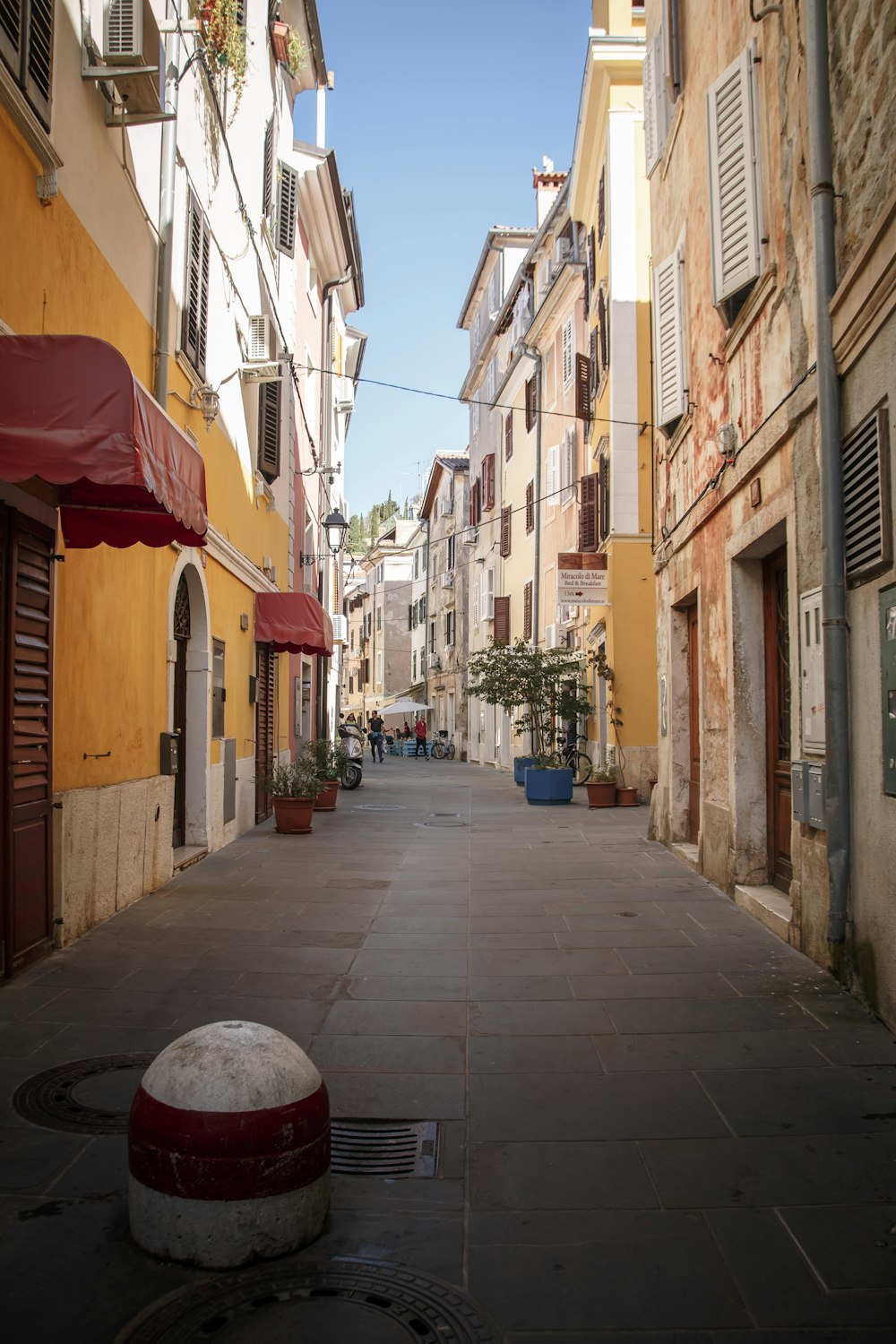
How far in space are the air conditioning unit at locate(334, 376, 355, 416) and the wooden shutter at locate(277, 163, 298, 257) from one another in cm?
1345

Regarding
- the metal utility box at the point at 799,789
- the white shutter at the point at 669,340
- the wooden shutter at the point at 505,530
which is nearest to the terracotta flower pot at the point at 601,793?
the white shutter at the point at 669,340

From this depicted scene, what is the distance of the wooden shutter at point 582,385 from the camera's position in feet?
69.9

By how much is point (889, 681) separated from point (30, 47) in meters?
5.48

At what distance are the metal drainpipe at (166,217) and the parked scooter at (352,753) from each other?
1245 centimetres

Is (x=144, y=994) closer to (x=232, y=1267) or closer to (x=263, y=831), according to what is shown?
(x=232, y=1267)

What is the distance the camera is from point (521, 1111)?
397cm

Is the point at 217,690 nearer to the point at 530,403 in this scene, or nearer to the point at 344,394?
the point at 530,403

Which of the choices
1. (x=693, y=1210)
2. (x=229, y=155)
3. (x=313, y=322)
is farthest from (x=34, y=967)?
(x=313, y=322)

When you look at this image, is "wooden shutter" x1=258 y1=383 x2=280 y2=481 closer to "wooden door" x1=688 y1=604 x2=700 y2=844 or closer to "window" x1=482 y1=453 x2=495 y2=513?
"wooden door" x1=688 y1=604 x2=700 y2=844

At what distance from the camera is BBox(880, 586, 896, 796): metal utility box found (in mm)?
4777

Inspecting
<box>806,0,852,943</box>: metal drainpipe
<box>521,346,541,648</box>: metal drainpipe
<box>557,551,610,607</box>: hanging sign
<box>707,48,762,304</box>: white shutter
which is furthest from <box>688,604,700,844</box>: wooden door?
<box>521,346,541,648</box>: metal drainpipe

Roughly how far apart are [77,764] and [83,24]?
15.3 ft

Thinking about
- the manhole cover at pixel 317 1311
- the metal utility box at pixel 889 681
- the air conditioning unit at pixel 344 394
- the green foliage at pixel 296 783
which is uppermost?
the air conditioning unit at pixel 344 394

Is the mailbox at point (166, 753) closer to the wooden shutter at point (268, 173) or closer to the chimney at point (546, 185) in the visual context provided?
the wooden shutter at point (268, 173)
